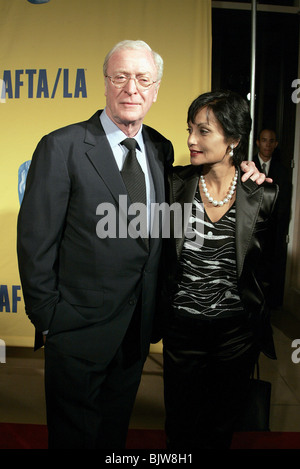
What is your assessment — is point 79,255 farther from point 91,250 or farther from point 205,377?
point 205,377

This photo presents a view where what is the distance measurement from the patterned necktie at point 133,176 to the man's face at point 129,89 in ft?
0.27

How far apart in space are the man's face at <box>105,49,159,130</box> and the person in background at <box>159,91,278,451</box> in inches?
8.2

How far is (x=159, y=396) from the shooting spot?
2627 millimetres

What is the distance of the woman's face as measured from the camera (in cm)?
149

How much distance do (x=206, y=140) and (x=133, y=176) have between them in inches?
11.6

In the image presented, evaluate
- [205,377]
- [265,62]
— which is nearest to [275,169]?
[265,62]

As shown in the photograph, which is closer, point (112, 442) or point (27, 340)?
point (112, 442)

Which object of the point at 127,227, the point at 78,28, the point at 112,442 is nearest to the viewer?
the point at 127,227

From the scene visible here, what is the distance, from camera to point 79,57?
2512 mm
